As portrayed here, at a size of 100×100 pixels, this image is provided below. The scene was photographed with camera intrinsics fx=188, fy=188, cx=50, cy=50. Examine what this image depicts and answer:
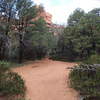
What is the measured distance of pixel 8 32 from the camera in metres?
15.5

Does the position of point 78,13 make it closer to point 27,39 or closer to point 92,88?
point 27,39

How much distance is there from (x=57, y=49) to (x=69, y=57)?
5.90 ft

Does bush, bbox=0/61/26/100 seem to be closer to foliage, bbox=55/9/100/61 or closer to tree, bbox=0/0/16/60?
tree, bbox=0/0/16/60

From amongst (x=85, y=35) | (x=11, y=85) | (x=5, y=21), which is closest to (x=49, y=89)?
(x=11, y=85)

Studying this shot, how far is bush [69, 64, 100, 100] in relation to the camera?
28.3 feet

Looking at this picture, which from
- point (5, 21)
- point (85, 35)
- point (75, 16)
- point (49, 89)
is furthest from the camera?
point (75, 16)

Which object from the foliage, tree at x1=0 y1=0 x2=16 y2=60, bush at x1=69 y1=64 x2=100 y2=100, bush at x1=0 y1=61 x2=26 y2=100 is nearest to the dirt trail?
bush at x1=69 y1=64 x2=100 y2=100

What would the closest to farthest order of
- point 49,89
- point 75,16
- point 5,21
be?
point 49,89 → point 5,21 → point 75,16

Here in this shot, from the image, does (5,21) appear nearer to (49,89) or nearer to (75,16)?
(75,16)

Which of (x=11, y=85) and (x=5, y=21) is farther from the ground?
(x=5, y=21)

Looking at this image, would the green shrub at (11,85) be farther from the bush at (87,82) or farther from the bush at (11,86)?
the bush at (87,82)

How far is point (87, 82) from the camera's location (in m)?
8.95

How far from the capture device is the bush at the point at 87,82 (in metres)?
8.62

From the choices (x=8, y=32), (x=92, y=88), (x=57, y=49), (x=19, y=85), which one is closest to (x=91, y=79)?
(x=92, y=88)
